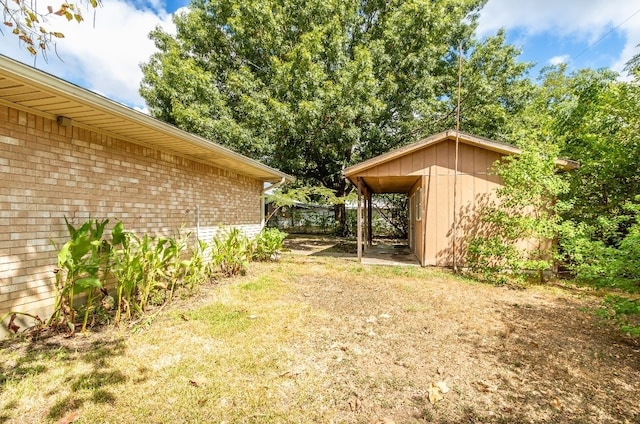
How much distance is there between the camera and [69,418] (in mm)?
2158

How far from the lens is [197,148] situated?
5.74 meters

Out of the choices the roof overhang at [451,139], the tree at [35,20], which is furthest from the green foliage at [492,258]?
the tree at [35,20]

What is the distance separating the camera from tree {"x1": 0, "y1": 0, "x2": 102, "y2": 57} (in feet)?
7.83

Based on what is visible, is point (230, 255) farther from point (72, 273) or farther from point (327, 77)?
point (327, 77)

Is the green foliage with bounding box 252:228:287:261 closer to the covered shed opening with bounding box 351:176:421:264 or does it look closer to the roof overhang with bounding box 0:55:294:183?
the covered shed opening with bounding box 351:176:421:264

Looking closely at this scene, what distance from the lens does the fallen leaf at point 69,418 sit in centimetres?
212

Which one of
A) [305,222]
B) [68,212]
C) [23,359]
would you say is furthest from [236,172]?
[305,222]

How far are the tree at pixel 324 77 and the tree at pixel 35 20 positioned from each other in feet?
30.4

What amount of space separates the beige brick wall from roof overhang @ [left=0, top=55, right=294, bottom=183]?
13 centimetres

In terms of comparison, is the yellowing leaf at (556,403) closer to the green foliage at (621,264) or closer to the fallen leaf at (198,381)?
the green foliage at (621,264)

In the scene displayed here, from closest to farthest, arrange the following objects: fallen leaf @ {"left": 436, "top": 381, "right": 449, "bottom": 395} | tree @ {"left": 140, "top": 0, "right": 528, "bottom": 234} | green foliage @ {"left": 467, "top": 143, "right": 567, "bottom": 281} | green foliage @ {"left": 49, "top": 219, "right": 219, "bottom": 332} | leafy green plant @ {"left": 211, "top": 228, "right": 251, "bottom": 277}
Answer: fallen leaf @ {"left": 436, "top": 381, "right": 449, "bottom": 395}, green foliage @ {"left": 49, "top": 219, "right": 219, "bottom": 332}, green foliage @ {"left": 467, "top": 143, "right": 567, "bottom": 281}, leafy green plant @ {"left": 211, "top": 228, "right": 251, "bottom": 277}, tree @ {"left": 140, "top": 0, "right": 528, "bottom": 234}

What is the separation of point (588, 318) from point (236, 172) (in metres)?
→ 8.07

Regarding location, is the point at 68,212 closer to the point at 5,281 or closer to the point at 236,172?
the point at 5,281

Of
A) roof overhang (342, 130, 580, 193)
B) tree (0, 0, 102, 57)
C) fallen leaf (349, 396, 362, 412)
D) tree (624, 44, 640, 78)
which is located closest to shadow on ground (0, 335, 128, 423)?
fallen leaf (349, 396, 362, 412)
